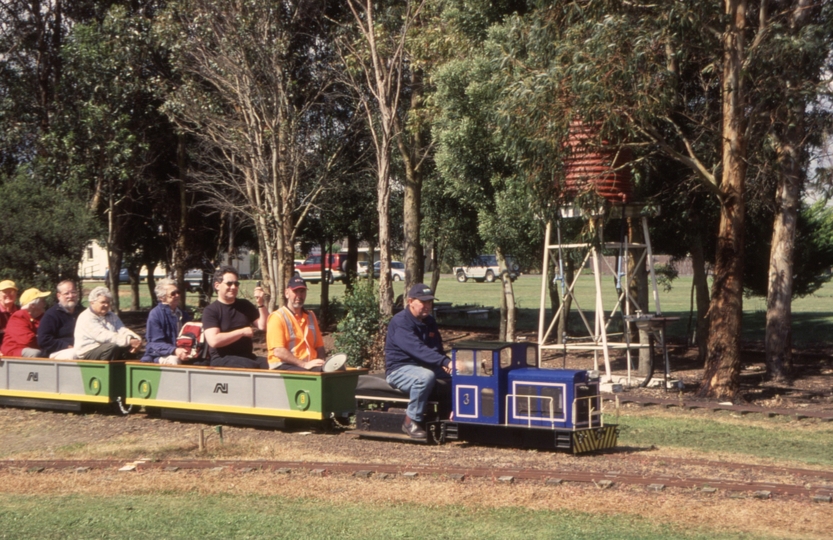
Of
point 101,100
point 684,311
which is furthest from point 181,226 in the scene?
point 684,311

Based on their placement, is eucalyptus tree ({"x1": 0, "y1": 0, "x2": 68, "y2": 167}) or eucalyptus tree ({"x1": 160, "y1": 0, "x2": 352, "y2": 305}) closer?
eucalyptus tree ({"x1": 160, "y1": 0, "x2": 352, "y2": 305})

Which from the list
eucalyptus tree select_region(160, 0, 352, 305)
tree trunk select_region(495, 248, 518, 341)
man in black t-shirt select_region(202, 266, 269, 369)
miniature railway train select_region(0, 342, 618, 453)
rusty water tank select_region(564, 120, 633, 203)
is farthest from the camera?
eucalyptus tree select_region(160, 0, 352, 305)

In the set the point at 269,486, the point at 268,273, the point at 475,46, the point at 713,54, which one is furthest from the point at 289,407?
the point at 268,273

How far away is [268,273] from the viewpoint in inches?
1157

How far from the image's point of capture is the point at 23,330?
49.9 feet

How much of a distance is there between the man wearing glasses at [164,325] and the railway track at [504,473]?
136 inches

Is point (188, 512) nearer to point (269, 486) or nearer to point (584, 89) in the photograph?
point (269, 486)

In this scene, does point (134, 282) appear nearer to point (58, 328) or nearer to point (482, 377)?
point (58, 328)

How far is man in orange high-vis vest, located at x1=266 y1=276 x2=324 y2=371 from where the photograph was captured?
11.7 metres

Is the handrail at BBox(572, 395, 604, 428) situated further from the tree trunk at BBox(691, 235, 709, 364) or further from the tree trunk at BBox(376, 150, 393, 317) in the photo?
the tree trunk at BBox(691, 235, 709, 364)

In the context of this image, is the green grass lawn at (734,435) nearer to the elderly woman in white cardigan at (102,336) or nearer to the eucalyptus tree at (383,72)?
the elderly woman in white cardigan at (102,336)

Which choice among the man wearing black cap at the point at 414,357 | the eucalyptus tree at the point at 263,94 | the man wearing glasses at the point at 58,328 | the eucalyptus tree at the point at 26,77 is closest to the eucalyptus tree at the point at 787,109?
the man wearing black cap at the point at 414,357

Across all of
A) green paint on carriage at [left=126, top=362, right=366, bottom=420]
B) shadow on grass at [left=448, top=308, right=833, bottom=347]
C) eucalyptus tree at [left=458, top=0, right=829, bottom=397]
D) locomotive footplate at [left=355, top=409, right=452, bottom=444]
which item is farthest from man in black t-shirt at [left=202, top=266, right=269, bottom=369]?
shadow on grass at [left=448, top=308, right=833, bottom=347]

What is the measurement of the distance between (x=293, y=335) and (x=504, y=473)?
3863mm
